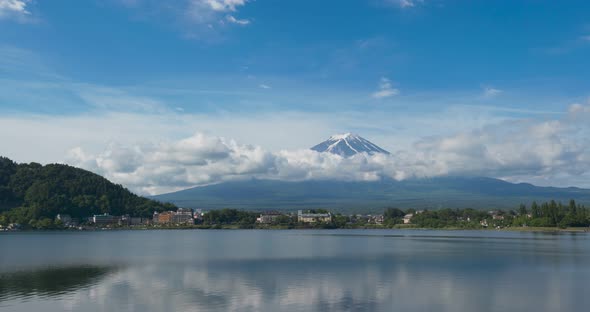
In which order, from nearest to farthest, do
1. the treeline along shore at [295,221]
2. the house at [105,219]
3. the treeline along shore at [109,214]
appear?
the treeline along shore at [295,221]
the treeline along shore at [109,214]
the house at [105,219]

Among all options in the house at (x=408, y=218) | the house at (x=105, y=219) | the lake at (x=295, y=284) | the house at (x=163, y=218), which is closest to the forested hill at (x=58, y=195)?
the house at (x=105, y=219)

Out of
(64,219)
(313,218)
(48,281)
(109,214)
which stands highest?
(109,214)

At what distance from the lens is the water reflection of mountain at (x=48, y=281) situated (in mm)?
20969

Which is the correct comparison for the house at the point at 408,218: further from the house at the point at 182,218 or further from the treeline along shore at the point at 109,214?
the house at the point at 182,218

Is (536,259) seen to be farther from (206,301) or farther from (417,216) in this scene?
(417,216)

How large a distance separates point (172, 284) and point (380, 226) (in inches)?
4100

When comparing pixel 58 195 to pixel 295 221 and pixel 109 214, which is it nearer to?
pixel 109 214

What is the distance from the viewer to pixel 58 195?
406ft

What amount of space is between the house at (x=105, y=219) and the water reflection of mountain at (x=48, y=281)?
10141 cm

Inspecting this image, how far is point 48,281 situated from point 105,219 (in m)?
110

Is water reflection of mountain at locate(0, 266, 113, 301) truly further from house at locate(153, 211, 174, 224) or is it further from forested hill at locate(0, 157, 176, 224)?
house at locate(153, 211, 174, 224)

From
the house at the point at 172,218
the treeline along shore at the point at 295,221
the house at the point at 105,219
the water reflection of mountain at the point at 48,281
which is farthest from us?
the house at the point at 172,218

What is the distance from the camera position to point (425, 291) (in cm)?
2175

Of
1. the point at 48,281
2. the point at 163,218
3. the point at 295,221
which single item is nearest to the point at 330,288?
the point at 48,281
